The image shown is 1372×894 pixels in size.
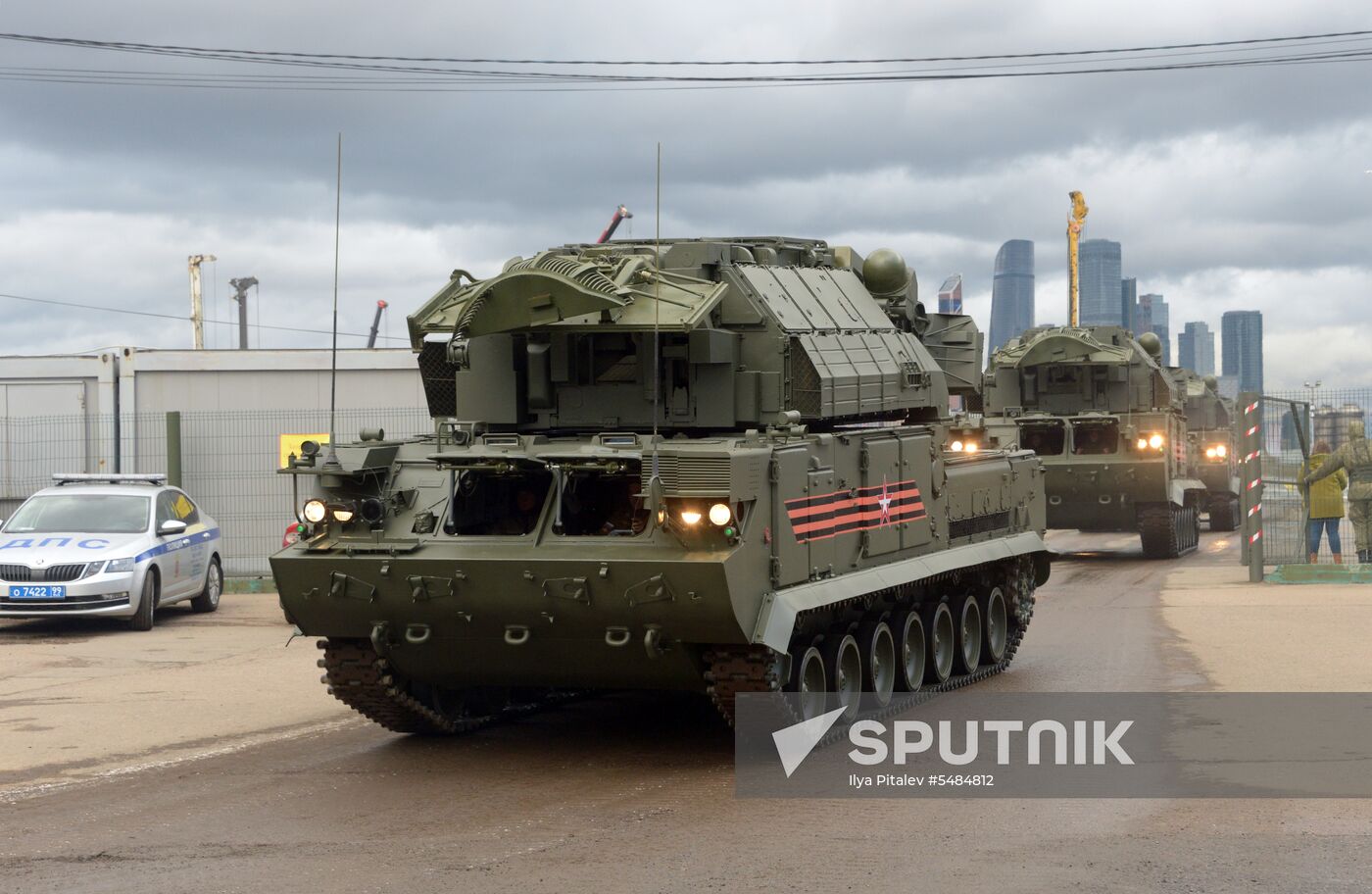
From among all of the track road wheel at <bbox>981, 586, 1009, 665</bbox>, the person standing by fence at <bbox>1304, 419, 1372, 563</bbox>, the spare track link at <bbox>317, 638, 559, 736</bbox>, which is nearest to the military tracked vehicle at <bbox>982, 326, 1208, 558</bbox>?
the person standing by fence at <bbox>1304, 419, 1372, 563</bbox>

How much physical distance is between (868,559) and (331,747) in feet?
11.7

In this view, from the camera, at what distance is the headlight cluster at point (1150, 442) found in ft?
80.1

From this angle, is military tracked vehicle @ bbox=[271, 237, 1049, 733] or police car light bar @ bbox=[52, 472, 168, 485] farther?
A: police car light bar @ bbox=[52, 472, 168, 485]

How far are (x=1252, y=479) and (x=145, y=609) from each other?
1250 cm

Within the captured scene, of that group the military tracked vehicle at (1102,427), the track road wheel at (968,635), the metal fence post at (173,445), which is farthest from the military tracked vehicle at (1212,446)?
the metal fence post at (173,445)

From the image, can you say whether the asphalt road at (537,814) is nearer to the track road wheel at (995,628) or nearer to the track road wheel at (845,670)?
the track road wheel at (995,628)

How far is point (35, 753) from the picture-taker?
10.7 meters

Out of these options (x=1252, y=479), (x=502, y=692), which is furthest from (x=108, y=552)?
(x=1252, y=479)

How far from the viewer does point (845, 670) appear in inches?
446

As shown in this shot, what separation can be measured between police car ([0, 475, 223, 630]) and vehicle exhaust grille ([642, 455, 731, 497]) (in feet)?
31.5

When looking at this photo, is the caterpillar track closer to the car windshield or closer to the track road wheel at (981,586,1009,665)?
the track road wheel at (981,586,1009,665)

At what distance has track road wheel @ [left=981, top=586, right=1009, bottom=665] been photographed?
14.0 metres

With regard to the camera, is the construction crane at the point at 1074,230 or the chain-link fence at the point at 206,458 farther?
the construction crane at the point at 1074,230

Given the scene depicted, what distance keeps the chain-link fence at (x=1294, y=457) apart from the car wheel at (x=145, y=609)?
41.1 feet
